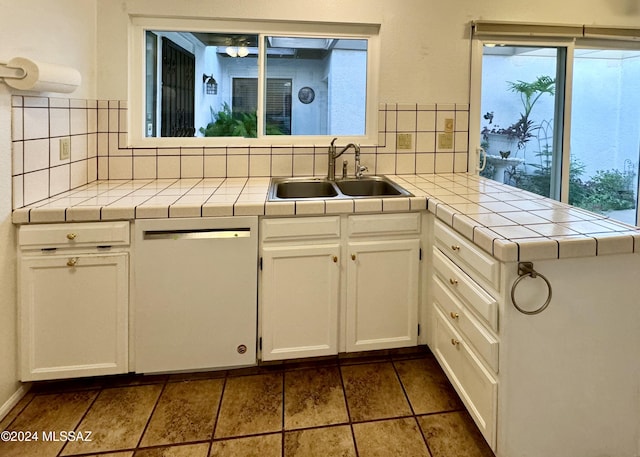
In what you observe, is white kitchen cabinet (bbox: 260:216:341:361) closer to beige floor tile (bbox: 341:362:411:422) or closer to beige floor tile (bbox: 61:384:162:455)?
beige floor tile (bbox: 341:362:411:422)

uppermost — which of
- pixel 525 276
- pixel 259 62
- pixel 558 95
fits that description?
pixel 259 62

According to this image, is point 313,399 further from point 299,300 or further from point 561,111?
point 561,111

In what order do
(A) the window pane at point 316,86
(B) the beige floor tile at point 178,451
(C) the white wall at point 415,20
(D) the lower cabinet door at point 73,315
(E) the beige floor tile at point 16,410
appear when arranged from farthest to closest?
(A) the window pane at point 316,86 → (C) the white wall at point 415,20 → (D) the lower cabinet door at point 73,315 → (E) the beige floor tile at point 16,410 → (B) the beige floor tile at point 178,451

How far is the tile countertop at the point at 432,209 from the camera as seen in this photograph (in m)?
1.42

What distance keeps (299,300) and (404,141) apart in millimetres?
1282

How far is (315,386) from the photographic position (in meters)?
2.04

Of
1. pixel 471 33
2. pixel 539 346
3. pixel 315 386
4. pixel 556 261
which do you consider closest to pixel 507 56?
pixel 471 33

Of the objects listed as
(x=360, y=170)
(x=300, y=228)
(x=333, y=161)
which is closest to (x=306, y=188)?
(x=333, y=161)

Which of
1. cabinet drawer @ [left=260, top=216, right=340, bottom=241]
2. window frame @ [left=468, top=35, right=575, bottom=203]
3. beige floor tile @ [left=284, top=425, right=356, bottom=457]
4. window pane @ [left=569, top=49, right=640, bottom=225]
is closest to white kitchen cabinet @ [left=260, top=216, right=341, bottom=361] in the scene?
cabinet drawer @ [left=260, top=216, right=340, bottom=241]

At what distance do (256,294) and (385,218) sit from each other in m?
0.70

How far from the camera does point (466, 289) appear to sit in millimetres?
1681

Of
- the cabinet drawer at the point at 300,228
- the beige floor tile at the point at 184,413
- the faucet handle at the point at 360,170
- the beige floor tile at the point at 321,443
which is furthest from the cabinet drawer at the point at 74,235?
the faucet handle at the point at 360,170

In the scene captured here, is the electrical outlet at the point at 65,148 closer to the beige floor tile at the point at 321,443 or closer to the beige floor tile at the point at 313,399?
the beige floor tile at the point at 313,399

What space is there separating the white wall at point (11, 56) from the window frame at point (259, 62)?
1.45 ft
